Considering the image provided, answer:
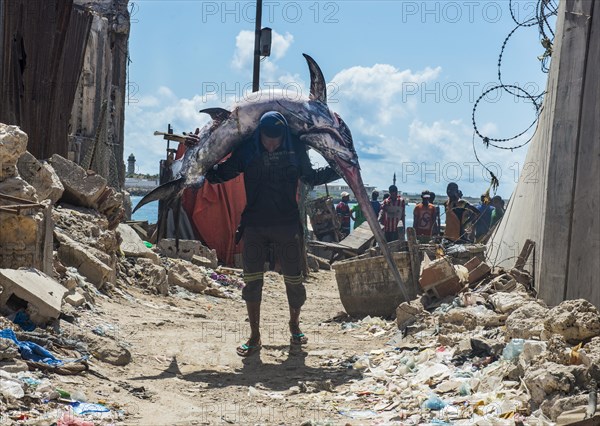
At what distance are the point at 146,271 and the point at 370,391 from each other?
5.57 meters

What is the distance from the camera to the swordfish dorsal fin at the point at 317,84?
22.5 ft

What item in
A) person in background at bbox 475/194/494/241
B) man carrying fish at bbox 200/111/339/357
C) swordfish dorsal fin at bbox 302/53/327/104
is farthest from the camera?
person in background at bbox 475/194/494/241

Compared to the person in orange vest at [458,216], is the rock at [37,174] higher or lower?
higher

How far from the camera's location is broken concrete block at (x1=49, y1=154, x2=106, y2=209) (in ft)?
30.6

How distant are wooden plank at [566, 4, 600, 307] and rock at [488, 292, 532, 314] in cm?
38

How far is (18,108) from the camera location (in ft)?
32.4

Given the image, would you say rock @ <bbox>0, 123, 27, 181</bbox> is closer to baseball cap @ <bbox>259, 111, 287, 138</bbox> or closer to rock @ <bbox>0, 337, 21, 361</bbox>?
baseball cap @ <bbox>259, 111, 287, 138</bbox>

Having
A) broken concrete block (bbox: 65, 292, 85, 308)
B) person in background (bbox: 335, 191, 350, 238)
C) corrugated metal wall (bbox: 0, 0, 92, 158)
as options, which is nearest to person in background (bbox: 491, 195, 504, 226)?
A: person in background (bbox: 335, 191, 350, 238)

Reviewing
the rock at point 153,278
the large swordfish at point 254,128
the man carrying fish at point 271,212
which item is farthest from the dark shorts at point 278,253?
the rock at point 153,278

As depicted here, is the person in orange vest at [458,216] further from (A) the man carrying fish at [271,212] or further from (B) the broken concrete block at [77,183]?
(A) the man carrying fish at [271,212]

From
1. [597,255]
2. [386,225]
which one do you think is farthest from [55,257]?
[386,225]

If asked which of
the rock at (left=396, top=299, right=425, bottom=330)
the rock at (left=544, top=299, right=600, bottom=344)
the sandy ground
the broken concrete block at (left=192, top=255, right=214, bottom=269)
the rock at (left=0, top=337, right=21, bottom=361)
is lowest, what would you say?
the broken concrete block at (left=192, top=255, right=214, bottom=269)

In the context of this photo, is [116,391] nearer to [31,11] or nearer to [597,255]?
[597,255]

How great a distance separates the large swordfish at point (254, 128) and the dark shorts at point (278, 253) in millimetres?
750
